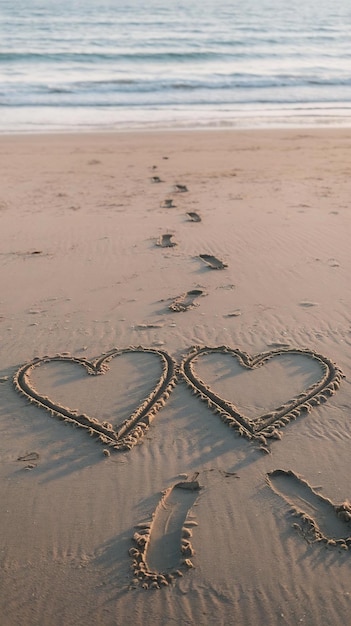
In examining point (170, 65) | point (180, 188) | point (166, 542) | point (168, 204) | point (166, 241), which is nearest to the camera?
point (166, 542)

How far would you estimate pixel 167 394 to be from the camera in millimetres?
3275

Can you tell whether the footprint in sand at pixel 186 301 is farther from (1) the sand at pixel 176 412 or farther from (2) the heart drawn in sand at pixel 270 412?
(2) the heart drawn in sand at pixel 270 412

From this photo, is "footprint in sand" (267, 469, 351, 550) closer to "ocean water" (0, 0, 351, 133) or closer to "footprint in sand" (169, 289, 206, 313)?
"footprint in sand" (169, 289, 206, 313)

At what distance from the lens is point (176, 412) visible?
10.3 ft

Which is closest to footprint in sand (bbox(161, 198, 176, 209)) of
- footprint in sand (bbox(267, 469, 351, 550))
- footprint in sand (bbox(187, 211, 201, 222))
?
footprint in sand (bbox(187, 211, 201, 222))

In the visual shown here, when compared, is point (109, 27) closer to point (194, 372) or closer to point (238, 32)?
point (238, 32)

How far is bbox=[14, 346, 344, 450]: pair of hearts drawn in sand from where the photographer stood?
9.80ft

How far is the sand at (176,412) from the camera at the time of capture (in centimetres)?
221

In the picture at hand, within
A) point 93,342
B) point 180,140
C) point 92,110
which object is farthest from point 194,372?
point 92,110

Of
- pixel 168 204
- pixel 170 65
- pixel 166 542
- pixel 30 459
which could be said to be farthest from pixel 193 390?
pixel 170 65

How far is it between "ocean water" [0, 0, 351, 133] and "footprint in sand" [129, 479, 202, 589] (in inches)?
379

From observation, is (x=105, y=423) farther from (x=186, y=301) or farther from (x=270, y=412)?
(x=186, y=301)

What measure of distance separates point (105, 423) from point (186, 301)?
4.85 feet

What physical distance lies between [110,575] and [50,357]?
5.38ft
